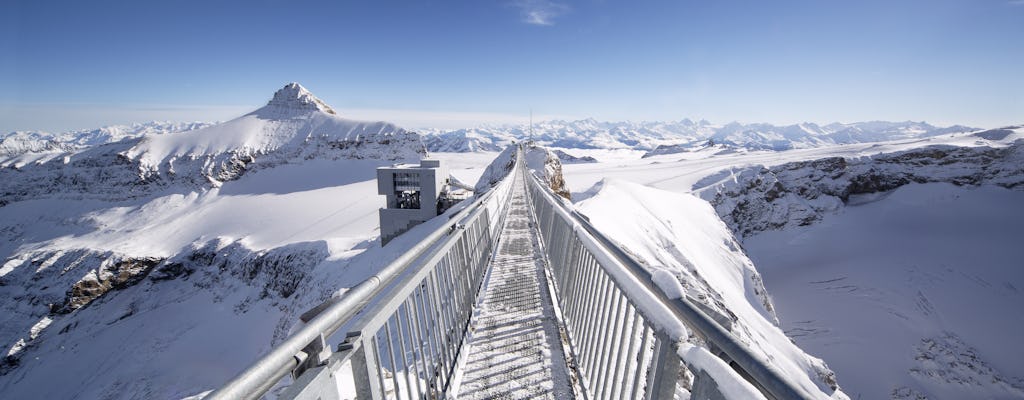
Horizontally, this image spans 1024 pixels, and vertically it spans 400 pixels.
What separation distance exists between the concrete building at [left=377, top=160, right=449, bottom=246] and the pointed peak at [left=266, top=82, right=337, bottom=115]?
276 ft

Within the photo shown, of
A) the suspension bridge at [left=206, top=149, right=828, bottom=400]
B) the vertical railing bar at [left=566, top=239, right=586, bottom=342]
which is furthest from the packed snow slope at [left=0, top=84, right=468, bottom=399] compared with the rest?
the vertical railing bar at [left=566, top=239, right=586, bottom=342]

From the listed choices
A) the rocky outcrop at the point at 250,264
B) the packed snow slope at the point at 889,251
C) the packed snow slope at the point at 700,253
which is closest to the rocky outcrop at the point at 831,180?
the packed snow slope at the point at 889,251

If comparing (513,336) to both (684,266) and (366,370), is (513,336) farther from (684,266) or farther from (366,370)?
(684,266)

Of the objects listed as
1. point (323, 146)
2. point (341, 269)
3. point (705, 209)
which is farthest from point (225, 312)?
point (323, 146)

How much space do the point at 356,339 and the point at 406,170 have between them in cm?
2787

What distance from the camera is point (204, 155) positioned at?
73.4 metres

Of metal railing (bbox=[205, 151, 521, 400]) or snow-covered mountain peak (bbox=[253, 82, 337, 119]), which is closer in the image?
metal railing (bbox=[205, 151, 521, 400])

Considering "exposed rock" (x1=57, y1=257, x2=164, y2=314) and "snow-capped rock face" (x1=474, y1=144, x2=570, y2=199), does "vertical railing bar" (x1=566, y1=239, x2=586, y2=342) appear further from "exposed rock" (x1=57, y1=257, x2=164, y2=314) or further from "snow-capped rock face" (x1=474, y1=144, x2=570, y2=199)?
"exposed rock" (x1=57, y1=257, x2=164, y2=314)

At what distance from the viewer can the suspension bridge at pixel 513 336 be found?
141cm

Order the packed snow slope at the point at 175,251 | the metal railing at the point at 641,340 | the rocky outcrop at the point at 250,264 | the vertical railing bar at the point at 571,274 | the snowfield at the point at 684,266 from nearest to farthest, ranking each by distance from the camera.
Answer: the metal railing at the point at 641,340
the vertical railing bar at the point at 571,274
the snowfield at the point at 684,266
the packed snow slope at the point at 175,251
the rocky outcrop at the point at 250,264

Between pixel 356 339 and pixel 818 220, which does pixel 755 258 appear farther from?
pixel 356 339

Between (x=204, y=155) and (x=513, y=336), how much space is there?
9687 cm

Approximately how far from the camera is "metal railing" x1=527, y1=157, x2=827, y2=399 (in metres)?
1.30

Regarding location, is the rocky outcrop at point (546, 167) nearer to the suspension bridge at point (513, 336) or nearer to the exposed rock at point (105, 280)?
the suspension bridge at point (513, 336)
